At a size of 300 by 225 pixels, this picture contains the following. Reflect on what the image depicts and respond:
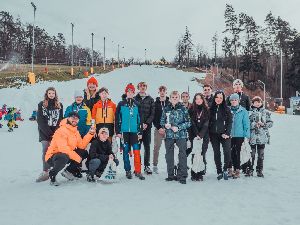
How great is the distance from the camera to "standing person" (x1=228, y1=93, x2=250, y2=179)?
300 inches

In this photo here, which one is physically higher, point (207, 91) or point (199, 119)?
point (207, 91)

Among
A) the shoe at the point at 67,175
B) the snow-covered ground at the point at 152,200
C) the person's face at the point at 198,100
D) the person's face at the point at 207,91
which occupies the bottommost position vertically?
the snow-covered ground at the point at 152,200

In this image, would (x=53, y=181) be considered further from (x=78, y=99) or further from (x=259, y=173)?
(x=259, y=173)

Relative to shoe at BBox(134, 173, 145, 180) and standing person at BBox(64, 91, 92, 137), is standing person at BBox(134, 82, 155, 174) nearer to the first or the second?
shoe at BBox(134, 173, 145, 180)

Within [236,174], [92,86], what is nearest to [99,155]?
[92,86]

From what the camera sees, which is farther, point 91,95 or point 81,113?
point 91,95

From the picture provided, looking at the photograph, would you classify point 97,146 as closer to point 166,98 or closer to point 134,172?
point 134,172

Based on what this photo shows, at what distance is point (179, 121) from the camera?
7.43m

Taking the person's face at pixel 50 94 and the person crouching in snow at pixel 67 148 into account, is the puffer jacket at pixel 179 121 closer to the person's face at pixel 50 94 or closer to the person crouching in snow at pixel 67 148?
the person crouching in snow at pixel 67 148

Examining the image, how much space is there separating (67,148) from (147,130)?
175 centimetres

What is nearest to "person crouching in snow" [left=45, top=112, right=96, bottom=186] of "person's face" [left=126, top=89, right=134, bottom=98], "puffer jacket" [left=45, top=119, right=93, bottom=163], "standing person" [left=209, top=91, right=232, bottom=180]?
"puffer jacket" [left=45, top=119, right=93, bottom=163]

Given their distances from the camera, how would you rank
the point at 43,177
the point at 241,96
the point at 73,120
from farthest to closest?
the point at 241,96, the point at 43,177, the point at 73,120

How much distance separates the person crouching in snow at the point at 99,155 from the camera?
7168 millimetres

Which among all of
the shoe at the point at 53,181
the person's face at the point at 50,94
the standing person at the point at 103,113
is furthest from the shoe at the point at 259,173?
the person's face at the point at 50,94
